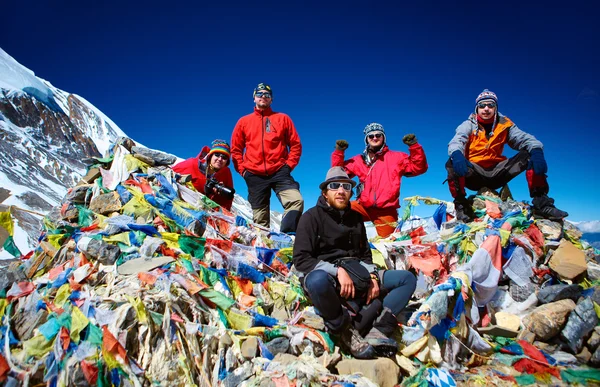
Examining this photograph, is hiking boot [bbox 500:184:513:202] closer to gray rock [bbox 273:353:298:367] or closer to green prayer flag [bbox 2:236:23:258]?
gray rock [bbox 273:353:298:367]

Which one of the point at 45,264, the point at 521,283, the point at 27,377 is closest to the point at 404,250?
the point at 521,283

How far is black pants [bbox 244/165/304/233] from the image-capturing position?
6172 millimetres

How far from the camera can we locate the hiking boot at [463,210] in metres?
5.39

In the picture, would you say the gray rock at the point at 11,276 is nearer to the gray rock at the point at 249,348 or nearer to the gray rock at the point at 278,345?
the gray rock at the point at 249,348

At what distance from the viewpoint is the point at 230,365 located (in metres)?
2.72

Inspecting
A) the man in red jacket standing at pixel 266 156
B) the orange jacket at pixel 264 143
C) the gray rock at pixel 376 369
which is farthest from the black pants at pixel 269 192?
the gray rock at pixel 376 369

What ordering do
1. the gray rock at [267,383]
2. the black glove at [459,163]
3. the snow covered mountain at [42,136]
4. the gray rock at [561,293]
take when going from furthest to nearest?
the snow covered mountain at [42,136] < the black glove at [459,163] < the gray rock at [561,293] < the gray rock at [267,383]

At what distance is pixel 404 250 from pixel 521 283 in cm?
155

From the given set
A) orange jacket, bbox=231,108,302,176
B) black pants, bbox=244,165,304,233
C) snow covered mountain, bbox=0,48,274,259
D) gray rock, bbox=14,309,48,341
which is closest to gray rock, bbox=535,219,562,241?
black pants, bbox=244,165,304,233

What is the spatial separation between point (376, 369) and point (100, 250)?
3241 mm

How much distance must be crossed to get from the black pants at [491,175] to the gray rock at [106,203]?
5.46 m

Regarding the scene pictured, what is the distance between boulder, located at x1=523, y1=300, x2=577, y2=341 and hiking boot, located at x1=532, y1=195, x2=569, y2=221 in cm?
172

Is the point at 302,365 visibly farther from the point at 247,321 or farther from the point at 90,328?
the point at 90,328

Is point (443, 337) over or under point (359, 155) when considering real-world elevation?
under
